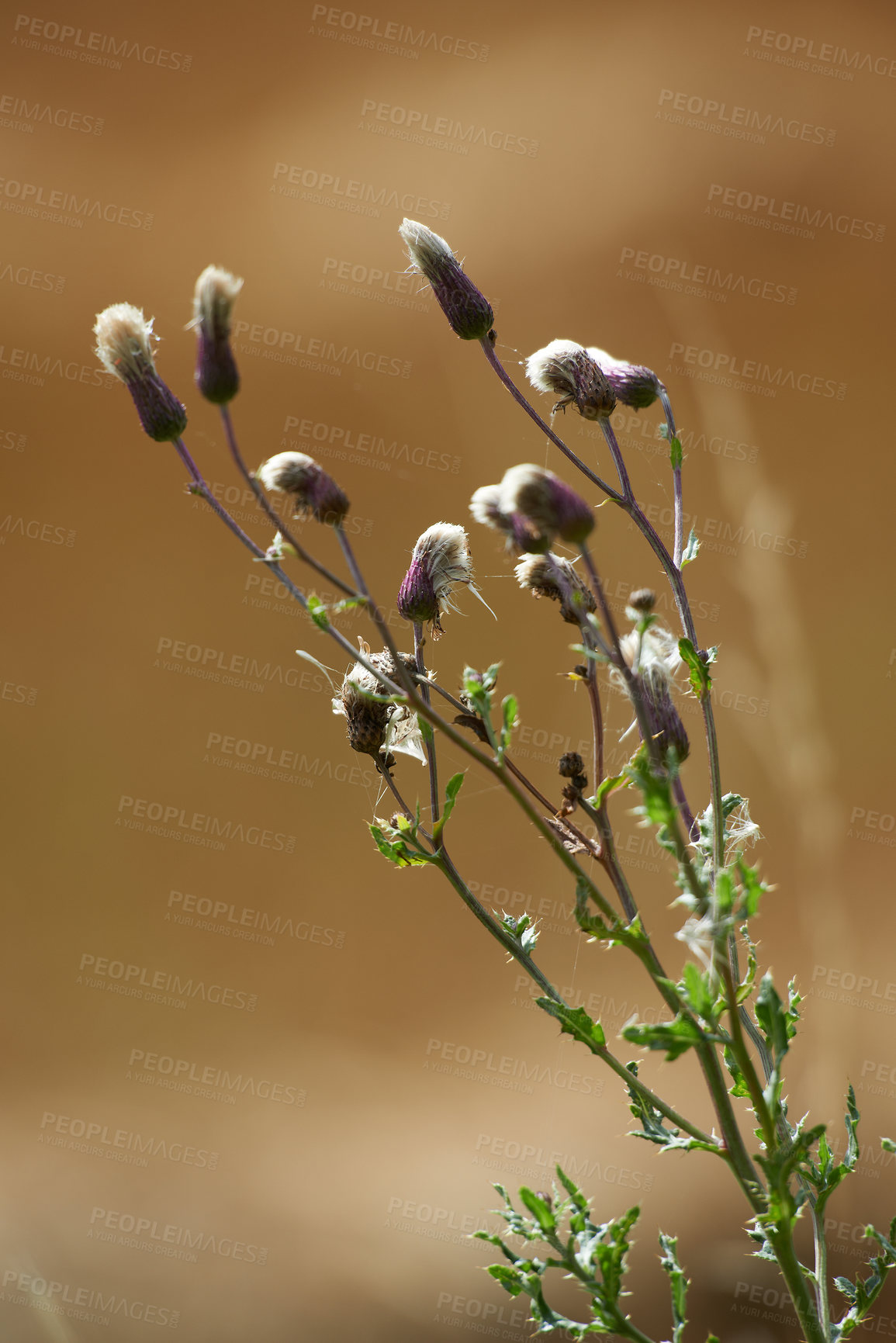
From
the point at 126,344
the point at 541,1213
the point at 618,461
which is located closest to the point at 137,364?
the point at 126,344

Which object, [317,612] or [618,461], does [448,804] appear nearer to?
[317,612]

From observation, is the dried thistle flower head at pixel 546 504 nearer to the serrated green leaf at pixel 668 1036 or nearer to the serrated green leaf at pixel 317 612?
the serrated green leaf at pixel 317 612

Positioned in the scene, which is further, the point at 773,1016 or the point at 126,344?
the point at 126,344

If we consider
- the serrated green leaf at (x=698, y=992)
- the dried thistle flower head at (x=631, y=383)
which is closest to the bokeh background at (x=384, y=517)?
the dried thistle flower head at (x=631, y=383)

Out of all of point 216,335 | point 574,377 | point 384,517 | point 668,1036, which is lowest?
point 668,1036

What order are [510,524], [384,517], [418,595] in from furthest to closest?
[384,517] → [418,595] → [510,524]
